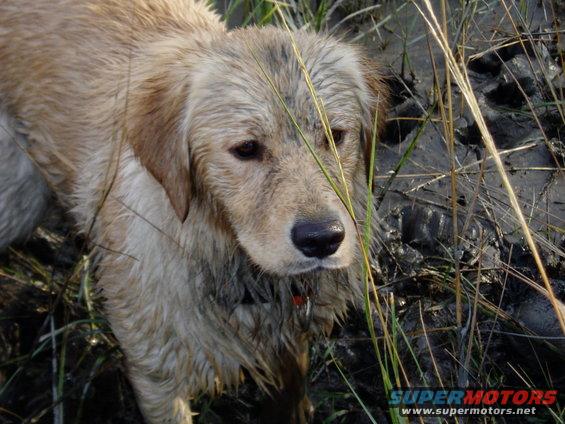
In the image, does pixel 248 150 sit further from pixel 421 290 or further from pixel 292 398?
pixel 421 290

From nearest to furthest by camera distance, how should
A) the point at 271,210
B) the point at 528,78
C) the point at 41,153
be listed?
the point at 271,210, the point at 41,153, the point at 528,78

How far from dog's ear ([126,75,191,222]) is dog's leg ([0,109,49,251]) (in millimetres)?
983

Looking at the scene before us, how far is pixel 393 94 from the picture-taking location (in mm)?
4918

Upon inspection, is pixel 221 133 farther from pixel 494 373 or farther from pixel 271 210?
pixel 494 373

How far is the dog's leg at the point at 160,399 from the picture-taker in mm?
3350

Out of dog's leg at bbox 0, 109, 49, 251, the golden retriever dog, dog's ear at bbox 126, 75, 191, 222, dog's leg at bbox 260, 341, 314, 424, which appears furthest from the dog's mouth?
dog's leg at bbox 0, 109, 49, 251

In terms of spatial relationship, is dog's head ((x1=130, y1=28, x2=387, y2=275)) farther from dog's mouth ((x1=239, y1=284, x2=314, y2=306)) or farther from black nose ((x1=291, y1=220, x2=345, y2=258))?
dog's mouth ((x1=239, y1=284, x2=314, y2=306))

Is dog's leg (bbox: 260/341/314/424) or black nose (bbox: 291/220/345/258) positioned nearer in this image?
black nose (bbox: 291/220/345/258)

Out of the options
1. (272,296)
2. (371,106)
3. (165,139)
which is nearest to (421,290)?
(272,296)

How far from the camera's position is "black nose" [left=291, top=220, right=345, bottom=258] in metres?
2.50

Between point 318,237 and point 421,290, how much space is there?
159 cm

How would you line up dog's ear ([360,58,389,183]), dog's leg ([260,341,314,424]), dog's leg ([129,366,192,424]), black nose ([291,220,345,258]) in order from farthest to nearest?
dog's leg ([260,341,314,424]) → dog's leg ([129,366,192,424]) → dog's ear ([360,58,389,183]) → black nose ([291,220,345,258])

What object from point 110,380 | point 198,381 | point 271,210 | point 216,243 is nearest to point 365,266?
point 271,210

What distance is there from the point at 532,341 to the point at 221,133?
1.68 m
